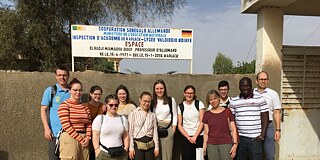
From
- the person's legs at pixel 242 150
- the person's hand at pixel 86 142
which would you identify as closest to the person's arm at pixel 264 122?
the person's legs at pixel 242 150

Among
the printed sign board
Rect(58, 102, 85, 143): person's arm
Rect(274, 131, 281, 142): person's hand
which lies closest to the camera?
Rect(58, 102, 85, 143): person's arm

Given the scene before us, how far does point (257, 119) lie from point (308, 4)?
104 inches

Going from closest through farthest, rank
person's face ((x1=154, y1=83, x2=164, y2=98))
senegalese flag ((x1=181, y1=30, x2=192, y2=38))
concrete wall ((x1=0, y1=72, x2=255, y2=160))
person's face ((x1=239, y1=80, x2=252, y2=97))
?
person's face ((x1=239, y1=80, x2=252, y2=97)), person's face ((x1=154, y1=83, x2=164, y2=98)), concrete wall ((x1=0, y1=72, x2=255, y2=160)), senegalese flag ((x1=181, y1=30, x2=192, y2=38))

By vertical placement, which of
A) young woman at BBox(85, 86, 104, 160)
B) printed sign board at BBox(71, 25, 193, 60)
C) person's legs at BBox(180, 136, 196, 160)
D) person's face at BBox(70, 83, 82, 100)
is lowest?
person's legs at BBox(180, 136, 196, 160)

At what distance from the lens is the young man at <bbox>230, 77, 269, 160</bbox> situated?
377cm

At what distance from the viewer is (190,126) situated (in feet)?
13.2

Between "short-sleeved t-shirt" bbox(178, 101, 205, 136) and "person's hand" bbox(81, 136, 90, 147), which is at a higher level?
"short-sleeved t-shirt" bbox(178, 101, 205, 136)

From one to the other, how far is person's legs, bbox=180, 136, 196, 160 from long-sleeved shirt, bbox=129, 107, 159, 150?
19.7 inches

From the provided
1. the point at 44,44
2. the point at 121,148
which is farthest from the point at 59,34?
the point at 121,148

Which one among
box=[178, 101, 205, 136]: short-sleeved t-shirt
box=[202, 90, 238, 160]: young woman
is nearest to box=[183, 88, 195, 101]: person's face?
box=[178, 101, 205, 136]: short-sleeved t-shirt

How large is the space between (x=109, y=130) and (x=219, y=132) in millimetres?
1362

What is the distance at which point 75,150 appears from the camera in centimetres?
334

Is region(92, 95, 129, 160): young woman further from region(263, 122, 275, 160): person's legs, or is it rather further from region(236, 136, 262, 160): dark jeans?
region(263, 122, 275, 160): person's legs

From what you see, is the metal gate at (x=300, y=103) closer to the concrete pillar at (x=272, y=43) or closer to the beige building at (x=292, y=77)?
the beige building at (x=292, y=77)
